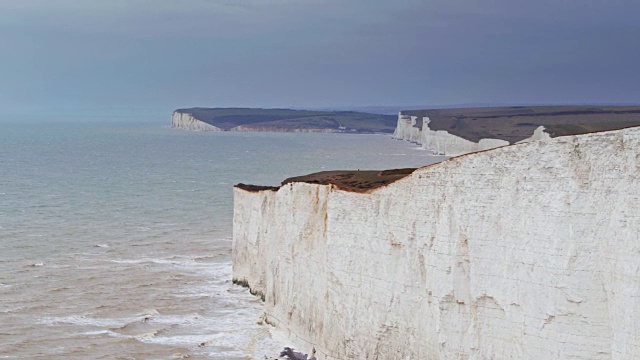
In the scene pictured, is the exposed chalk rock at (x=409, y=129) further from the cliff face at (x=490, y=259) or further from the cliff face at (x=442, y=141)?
the cliff face at (x=490, y=259)

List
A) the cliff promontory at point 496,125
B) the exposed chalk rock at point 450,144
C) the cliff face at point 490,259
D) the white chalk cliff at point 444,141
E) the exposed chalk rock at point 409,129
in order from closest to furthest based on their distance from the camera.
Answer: the cliff face at point 490,259
the white chalk cliff at point 444,141
the exposed chalk rock at point 450,144
the cliff promontory at point 496,125
the exposed chalk rock at point 409,129

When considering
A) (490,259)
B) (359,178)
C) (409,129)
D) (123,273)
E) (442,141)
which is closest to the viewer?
(490,259)

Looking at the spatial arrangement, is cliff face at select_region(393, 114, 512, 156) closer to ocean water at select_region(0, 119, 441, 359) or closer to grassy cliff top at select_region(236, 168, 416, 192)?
ocean water at select_region(0, 119, 441, 359)

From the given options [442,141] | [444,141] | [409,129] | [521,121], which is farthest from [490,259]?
[409,129]

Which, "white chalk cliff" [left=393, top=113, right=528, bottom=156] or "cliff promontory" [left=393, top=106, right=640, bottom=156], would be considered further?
"cliff promontory" [left=393, top=106, right=640, bottom=156]

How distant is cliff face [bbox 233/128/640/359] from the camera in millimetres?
12711

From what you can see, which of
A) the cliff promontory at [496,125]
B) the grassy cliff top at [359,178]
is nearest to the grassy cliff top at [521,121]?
the cliff promontory at [496,125]

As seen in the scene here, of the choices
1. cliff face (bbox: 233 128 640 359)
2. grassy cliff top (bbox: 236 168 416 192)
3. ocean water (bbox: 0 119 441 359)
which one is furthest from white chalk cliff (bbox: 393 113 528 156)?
cliff face (bbox: 233 128 640 359)

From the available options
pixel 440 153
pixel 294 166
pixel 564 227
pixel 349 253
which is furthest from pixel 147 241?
pixel 440 153

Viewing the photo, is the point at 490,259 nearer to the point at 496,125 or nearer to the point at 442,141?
the point at 442,141

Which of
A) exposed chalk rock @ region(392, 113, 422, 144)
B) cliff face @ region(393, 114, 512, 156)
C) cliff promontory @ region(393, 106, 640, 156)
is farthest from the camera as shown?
exposed chalk rock @ region(392, 113, 422, 144)

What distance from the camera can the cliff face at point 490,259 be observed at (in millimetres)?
12711

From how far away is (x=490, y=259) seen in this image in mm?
14523

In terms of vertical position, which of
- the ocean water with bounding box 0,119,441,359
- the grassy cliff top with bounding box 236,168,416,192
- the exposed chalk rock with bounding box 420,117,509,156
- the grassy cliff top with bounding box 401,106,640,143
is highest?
the grassy cliff top with bounding box 401,106,640,143
